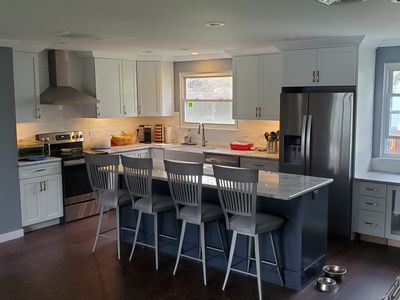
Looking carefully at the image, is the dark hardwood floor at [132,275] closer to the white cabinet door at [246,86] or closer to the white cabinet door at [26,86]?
the white cabinet door at [26,86]

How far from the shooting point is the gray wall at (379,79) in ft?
17.7

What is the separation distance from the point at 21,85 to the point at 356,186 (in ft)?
15.1

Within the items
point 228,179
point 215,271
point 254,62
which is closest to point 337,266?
point 215,271

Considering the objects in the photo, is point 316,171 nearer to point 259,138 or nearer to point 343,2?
point 259,138

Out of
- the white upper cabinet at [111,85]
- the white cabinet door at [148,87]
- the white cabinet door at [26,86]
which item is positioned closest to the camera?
the white cabinet door at [26,86]

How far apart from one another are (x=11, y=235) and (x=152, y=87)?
340cm

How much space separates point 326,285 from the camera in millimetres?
3902

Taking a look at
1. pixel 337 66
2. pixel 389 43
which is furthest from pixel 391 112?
pixel 337 66

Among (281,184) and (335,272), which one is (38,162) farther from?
(335,272)

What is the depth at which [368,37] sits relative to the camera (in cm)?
492

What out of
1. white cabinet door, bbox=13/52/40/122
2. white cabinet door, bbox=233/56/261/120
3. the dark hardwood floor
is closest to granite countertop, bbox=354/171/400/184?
the dark hardwood floor

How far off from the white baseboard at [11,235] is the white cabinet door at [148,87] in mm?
2913

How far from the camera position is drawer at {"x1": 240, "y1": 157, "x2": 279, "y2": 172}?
19.3ft

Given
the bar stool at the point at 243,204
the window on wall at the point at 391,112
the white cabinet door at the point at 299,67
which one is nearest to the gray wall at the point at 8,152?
the bar stool at the point at 243,204
